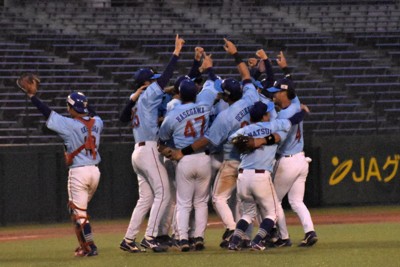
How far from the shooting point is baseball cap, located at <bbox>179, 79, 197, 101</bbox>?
13211mm

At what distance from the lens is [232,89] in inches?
527

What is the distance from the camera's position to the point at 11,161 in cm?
2003

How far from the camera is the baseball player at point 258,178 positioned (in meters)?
12.8

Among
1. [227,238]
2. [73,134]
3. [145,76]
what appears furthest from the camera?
[145,76]

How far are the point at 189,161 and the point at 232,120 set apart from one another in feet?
2.43

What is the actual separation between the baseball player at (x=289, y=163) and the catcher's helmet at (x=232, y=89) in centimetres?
51

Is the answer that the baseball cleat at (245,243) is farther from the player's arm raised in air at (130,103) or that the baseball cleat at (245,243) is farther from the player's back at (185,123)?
the player's arm raised in air at (130,103)

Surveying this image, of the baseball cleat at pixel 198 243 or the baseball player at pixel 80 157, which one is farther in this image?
the baseball cleat at pixel 198 243

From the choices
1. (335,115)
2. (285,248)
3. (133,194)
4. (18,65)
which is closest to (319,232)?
(285,248)

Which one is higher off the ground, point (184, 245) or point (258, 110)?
point (258, 110)

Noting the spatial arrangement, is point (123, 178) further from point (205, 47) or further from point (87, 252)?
point (87, 252)

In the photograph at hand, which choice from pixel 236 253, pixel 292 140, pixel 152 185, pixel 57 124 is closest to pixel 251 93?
pixel 292 140

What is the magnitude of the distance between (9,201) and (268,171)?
8.22 m

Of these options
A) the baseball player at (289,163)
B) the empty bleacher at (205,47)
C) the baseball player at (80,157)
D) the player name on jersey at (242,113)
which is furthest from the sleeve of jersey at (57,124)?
the empty bleacher at (205,47)
